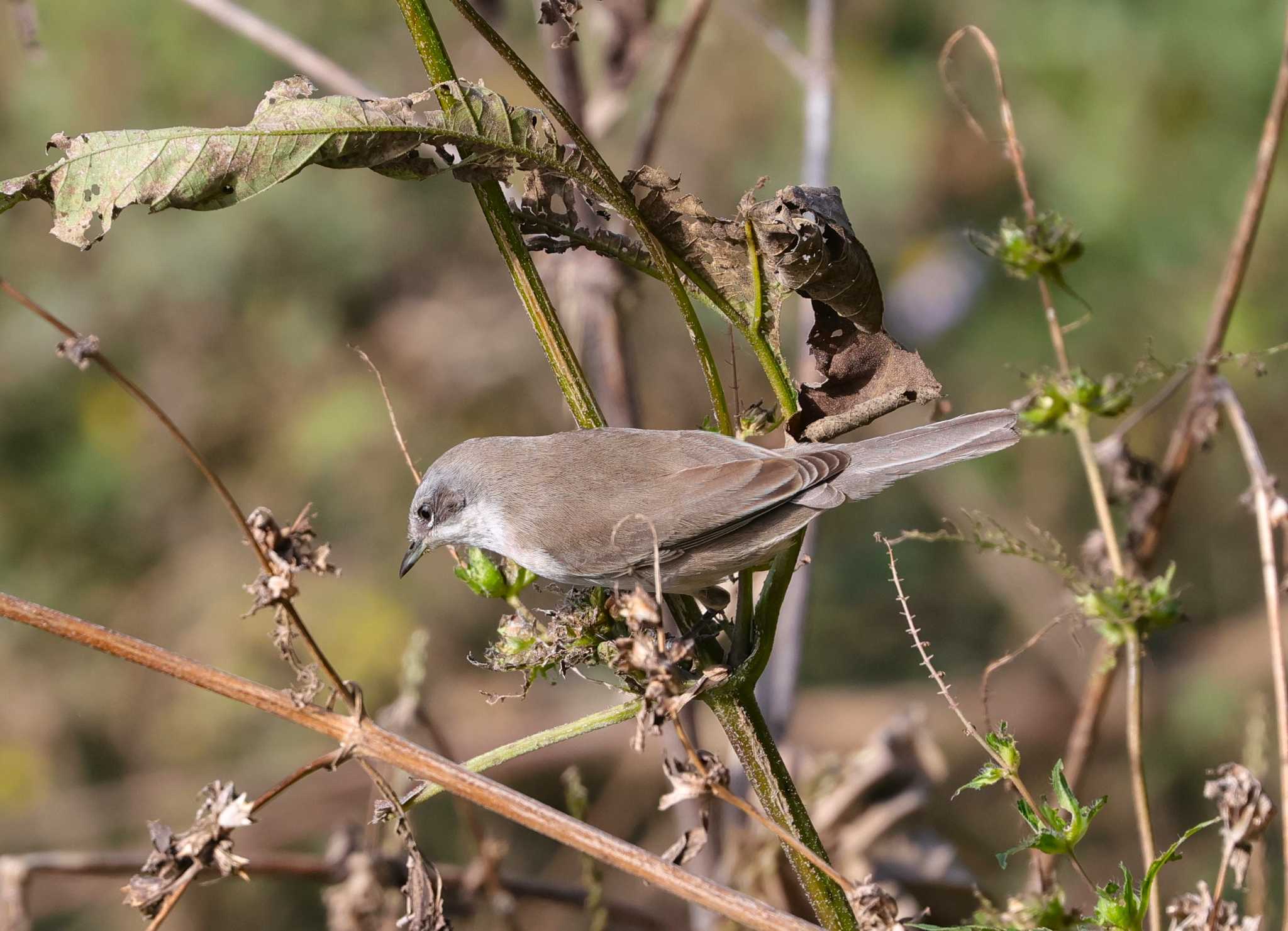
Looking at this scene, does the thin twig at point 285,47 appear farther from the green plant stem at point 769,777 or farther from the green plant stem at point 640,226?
the green plant stem at point 769,777

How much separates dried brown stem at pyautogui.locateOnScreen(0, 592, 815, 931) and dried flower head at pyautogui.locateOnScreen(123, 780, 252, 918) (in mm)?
126

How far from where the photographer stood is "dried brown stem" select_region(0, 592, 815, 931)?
140 cm

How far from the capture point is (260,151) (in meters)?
1.53

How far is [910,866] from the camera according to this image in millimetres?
2820

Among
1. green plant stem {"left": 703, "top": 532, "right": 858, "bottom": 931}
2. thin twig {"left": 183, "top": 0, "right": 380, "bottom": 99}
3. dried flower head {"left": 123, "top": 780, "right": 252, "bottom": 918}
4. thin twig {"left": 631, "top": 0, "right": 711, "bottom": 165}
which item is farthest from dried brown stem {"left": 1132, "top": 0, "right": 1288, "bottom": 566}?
thin twig {"left": 183, "top": 0, "right": 380, "bottom": 99}

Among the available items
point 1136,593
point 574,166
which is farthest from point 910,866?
point 574,166

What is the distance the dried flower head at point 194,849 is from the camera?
4.72 ft

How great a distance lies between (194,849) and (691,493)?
1358mm

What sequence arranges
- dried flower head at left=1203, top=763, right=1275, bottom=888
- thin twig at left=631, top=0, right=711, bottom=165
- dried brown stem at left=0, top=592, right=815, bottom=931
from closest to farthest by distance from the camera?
dried brown stem at left=0, top=592, right=815, bottom=931 → dried flower head at left=1203, top=763, right=1275, bottom=888 → thin twig at left=631, top=0, right=711, bottom=165

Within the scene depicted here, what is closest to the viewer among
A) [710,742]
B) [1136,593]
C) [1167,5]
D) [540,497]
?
[1136,593]

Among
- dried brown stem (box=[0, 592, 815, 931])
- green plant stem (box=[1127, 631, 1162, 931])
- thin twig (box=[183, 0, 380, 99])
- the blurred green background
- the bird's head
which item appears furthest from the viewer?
the blurred green background

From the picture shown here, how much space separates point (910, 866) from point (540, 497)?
1.28 m

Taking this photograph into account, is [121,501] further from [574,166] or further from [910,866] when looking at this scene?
[574,166]

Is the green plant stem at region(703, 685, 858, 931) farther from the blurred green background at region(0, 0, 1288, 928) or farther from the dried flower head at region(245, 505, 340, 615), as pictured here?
the blurred green background at region(0, 0, 1288, 928)
